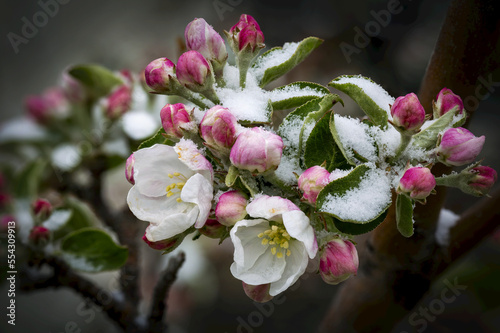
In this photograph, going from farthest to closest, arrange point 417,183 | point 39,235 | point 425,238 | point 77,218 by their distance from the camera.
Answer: point 77,218 → point 39,235 → point 425,238 → point 417,183

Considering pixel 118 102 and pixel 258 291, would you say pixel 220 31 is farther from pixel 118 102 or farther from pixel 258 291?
pixel 258 291

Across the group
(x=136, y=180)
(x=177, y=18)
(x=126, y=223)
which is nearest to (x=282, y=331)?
(x=126, y=223)

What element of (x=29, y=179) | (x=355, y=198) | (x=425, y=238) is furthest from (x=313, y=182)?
(x=29, y=179)

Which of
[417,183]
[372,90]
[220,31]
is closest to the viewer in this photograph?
[417,183]

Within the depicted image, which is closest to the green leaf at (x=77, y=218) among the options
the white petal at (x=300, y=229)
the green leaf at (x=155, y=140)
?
the green leaf at (x=155, y=140)

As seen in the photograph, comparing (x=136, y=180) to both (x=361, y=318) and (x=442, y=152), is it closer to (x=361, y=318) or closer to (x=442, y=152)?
(x=442, y=152)

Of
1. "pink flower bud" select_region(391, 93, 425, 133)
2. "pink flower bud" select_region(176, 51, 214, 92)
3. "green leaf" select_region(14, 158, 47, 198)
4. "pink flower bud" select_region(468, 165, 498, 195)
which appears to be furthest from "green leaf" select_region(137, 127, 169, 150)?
"green leaf" select_region(14, 158, 47, 198)

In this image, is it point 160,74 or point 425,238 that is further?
point 425,238
